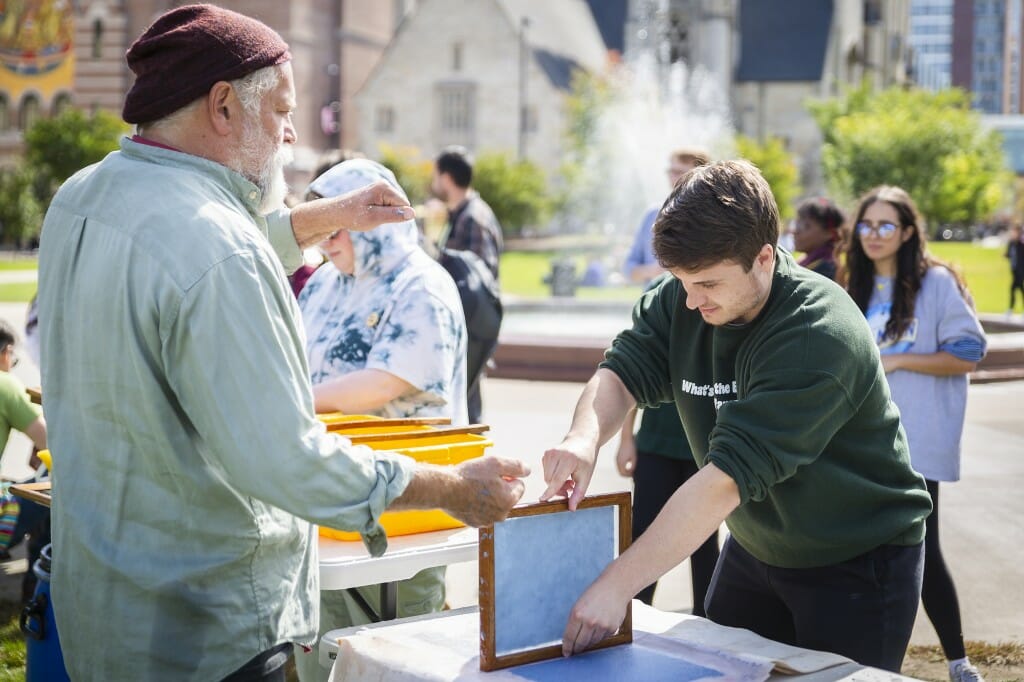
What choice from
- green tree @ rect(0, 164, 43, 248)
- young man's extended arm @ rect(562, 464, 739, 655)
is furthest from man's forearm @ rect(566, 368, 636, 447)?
green tree @ rect(0, 164, 43, 248)

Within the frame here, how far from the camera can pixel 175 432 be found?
2.26 meters

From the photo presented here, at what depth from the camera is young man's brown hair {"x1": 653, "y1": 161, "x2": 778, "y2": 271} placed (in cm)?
253

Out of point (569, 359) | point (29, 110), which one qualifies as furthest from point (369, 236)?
point (29, 110)

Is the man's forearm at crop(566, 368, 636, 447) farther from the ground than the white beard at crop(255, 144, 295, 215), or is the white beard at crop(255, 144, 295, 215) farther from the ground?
the white beard at crop(255, 144, 295, 215)

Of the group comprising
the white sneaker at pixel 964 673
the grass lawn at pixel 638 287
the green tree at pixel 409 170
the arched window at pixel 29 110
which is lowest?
the grass lawn at pixel 638 287

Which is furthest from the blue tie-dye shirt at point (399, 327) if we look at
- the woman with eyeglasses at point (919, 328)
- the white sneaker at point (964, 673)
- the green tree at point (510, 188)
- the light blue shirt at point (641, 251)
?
the green tree at point (510, 188)

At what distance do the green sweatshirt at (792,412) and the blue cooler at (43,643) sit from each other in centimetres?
159

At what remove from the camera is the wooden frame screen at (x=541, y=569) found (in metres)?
2.49

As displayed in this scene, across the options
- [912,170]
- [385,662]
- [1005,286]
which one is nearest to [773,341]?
[385,662]

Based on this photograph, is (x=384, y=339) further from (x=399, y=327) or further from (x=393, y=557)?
(x=393, y=557)

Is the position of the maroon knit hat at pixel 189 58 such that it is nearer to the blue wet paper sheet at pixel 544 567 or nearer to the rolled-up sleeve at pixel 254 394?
the rolled-up sleeve at pixel 254 394

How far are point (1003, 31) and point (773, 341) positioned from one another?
659ft

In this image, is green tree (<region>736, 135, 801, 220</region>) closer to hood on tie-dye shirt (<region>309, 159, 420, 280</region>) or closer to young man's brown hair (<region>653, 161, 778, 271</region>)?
hood on tie-dye shirt (<region>309, 159, 420, 280</region>)

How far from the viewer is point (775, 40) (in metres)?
75.3
